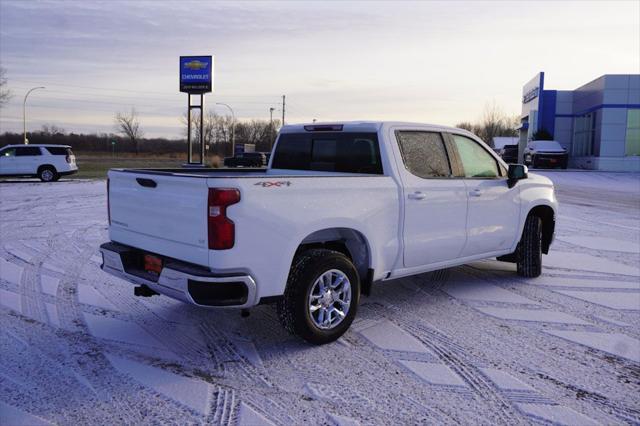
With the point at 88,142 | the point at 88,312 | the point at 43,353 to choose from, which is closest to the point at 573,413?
the point at 43,353

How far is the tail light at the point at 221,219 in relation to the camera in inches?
162

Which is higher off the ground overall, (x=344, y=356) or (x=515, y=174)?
(x=515, y=174)

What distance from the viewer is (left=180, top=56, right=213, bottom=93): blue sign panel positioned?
35500 mm

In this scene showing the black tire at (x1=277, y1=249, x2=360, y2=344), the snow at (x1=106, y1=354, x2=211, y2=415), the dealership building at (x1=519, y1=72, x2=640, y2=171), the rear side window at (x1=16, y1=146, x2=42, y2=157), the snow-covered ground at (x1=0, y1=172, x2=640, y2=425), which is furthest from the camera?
the dealership building at (x1=519, y1=72, x2=640, y2=171)

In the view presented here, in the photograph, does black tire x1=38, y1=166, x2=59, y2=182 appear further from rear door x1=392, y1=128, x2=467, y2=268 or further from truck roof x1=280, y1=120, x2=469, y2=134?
rear door x1=392, y1=128, x2=467, y2=268

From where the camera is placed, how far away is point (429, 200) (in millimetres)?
5676

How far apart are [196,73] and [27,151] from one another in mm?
13129

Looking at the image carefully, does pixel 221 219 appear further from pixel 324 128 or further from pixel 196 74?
pixel 196 74

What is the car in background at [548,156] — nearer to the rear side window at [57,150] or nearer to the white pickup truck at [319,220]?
the rear side window at [57,150]

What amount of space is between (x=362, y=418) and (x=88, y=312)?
10.7 ft

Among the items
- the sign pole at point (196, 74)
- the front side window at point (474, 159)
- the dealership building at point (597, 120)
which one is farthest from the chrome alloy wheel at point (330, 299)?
the dealership building at point (597, 120)

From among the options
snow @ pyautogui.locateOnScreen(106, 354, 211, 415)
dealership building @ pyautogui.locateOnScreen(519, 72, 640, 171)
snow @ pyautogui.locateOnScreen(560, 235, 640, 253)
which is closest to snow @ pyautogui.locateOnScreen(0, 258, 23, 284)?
snow @ pyautogui.locateOnScreen(106, 354, 211, 415)

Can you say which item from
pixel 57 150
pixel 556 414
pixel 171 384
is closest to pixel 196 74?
pixel 57 150

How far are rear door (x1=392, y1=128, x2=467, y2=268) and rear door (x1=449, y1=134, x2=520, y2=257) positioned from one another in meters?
0.17
